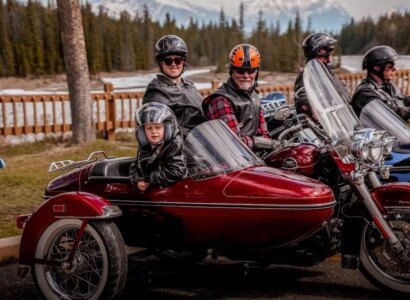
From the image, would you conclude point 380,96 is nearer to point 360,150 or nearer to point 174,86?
point 174,86

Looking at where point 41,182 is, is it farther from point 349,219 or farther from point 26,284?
point 349,219

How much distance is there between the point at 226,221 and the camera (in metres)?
4.33

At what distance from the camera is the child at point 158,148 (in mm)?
4418

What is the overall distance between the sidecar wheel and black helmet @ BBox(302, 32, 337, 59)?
3.28 metres

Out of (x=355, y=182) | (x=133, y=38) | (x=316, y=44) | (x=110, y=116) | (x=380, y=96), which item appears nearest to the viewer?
(x=355, y=182)

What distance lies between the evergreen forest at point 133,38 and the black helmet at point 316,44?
208ft

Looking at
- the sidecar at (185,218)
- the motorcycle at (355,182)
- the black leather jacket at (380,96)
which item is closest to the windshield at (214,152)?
the sidecar at (185,218)

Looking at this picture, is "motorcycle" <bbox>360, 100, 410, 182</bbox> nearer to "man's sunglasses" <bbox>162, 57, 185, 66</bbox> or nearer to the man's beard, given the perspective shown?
the man's beard

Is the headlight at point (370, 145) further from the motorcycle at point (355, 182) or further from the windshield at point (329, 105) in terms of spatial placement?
the windshield at point (329, 105)

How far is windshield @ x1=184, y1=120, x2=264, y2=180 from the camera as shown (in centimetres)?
439

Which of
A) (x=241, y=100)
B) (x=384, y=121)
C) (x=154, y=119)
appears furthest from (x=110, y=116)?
(x=154, y=119)

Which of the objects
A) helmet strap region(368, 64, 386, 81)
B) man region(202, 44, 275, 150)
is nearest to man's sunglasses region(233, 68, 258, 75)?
man region(202, 44, 275, 150)

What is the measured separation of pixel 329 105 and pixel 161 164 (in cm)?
129

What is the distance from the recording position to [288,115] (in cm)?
511
